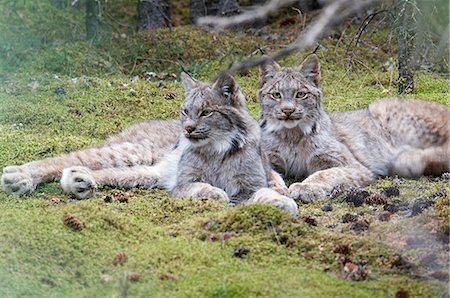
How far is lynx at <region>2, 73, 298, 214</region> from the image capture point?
23.1ft

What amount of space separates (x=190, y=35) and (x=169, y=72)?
1.34 metres

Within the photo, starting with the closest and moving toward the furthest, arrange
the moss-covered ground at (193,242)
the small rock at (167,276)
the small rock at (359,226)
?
1. the moss-covered ground at (193,242)
2. the small rock at (167,276)
3. the small rock at (359,226)

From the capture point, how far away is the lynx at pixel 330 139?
7949 mm

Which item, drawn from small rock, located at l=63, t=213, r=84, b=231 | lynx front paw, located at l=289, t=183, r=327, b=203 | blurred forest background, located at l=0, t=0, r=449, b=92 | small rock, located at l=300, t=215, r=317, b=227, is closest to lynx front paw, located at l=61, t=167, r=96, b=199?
small rock, located at l=63, t=213, r=84, b=231

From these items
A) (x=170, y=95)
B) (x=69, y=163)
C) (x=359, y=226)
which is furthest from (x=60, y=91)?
(x=359, y=226)

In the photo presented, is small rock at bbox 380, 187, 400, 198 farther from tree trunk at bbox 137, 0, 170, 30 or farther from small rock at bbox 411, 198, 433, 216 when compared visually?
tree trunk at bbox 137, 0, 170, 30

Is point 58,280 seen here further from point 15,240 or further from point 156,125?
point 156,125

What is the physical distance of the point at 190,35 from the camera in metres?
13.6

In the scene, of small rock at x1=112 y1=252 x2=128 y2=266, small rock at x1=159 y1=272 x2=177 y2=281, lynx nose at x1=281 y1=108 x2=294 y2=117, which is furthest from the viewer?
lynx nose at x1=281 y1=108 x2=294 y2=117

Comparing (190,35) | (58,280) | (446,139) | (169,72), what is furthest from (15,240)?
(190,35)

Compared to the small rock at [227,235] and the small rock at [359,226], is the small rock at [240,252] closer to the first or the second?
the small rock at [227,235]

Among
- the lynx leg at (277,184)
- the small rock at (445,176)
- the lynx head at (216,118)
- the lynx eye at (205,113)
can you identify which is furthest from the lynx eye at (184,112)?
the small rock at (445,176)

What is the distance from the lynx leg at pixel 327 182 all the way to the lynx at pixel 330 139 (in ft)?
0.03

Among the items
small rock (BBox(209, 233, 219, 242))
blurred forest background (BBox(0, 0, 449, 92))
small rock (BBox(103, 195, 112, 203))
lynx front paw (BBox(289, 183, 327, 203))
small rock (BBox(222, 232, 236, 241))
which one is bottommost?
blurred forest background (BBox(0, 0, 449, 92))
